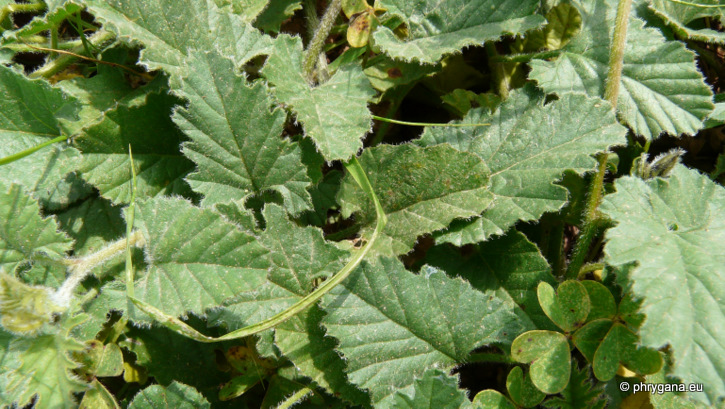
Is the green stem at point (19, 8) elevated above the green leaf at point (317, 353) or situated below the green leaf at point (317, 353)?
above

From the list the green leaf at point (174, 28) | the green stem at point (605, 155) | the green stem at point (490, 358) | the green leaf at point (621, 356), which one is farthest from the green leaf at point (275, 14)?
the green leaf at point (621, 356)

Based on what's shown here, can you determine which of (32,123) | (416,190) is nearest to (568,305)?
(416,190)

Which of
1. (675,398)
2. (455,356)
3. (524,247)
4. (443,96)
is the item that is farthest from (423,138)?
(675,398)

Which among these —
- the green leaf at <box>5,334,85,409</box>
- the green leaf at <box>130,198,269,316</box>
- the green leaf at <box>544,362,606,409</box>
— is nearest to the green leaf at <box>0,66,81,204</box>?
the green leaf at <box>130,198,269,316</box>

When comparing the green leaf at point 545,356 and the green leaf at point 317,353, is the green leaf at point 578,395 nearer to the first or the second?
the green leaf at point 545,356

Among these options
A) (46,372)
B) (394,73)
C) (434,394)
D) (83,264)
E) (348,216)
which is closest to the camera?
(46,372)

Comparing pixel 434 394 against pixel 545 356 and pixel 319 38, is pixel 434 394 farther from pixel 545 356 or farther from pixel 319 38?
pixel 319 38

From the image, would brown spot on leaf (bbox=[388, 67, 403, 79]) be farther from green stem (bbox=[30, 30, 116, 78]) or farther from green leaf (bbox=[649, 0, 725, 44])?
green stem (bbox=[30, 30, 116, 78])
